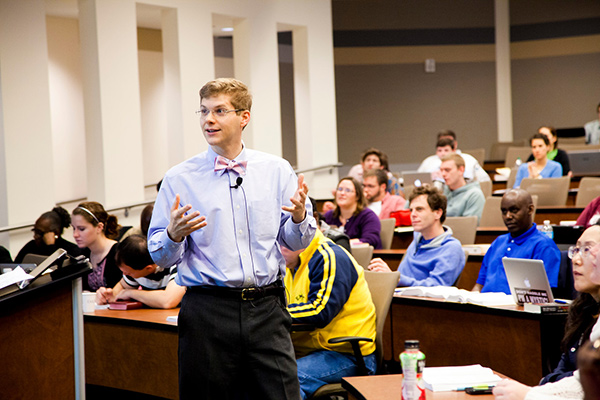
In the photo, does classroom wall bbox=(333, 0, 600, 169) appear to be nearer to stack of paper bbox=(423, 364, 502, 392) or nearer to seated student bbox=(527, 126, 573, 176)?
seated student bbox=(527, 126, 573, 176)

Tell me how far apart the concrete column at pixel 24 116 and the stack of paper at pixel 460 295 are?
4.14 metres

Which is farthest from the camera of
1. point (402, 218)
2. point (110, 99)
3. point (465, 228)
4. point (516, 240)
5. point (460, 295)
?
point (110, 99)

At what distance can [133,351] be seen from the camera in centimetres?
377

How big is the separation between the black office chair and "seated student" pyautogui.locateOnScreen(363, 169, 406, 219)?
336cm

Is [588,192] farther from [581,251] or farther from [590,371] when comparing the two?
[590,371]

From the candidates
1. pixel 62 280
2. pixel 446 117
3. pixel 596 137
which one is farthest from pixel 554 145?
pixel 62 280

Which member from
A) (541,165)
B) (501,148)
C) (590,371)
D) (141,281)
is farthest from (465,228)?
(501,148)

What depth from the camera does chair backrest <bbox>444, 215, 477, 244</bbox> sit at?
18.5 feet

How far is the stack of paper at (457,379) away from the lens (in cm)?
233

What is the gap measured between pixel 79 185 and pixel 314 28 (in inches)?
150

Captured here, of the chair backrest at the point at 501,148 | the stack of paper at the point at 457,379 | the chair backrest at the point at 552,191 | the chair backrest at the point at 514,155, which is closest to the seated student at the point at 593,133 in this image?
the chair backrest at the point at 501,148

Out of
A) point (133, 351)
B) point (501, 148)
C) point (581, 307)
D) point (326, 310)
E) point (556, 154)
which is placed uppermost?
point (501, 148)

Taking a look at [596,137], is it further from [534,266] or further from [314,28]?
[534,266]

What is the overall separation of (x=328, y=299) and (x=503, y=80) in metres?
11.5
